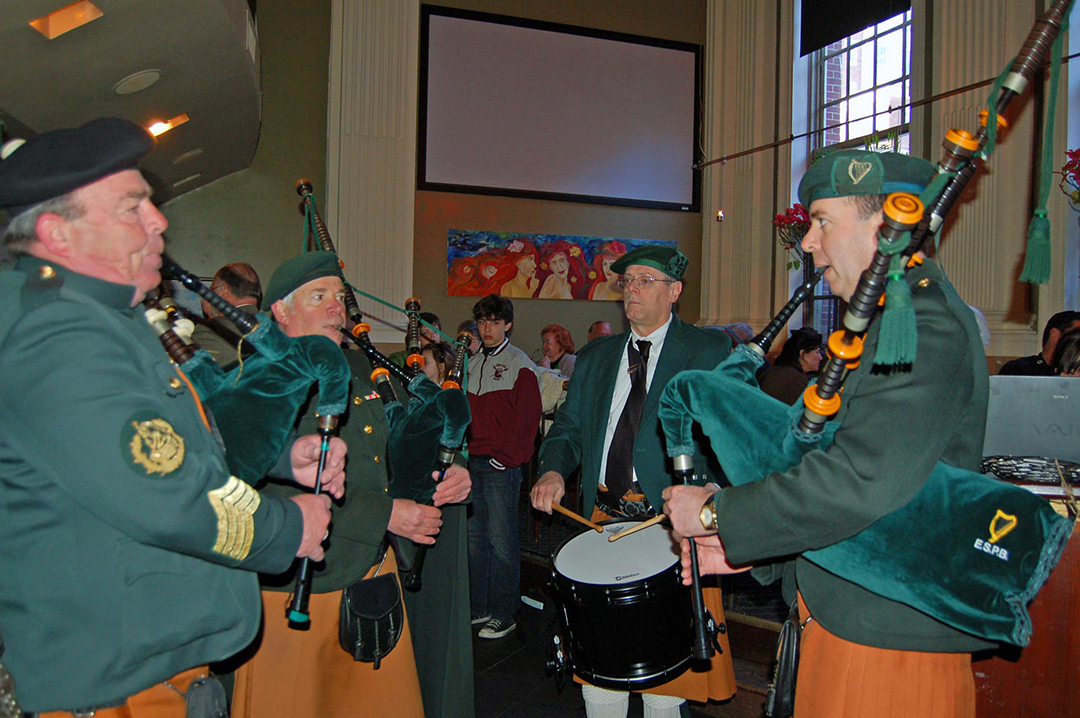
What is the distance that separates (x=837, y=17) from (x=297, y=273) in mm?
6766

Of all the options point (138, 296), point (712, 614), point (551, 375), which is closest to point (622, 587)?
point (712, 614)

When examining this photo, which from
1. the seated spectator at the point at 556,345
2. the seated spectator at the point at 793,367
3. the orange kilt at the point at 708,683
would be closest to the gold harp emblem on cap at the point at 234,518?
the orange kilt at the point at 708,683

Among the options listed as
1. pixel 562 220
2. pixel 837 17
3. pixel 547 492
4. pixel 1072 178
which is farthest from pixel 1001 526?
pixel 837 17

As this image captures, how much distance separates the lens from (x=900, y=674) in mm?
1298

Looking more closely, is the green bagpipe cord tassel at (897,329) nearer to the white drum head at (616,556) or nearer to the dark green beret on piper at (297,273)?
the white drum head at (616,556)

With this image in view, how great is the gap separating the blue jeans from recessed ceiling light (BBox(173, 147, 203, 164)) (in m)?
3.46

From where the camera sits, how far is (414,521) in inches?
85.0

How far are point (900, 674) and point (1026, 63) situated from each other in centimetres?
101

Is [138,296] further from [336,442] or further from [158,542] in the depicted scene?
[336,442]

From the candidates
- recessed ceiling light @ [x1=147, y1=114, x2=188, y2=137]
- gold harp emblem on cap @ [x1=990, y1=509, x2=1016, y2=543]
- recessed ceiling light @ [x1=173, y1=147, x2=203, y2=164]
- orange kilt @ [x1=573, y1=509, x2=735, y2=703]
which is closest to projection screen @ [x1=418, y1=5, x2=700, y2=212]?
recessed ceiling light @ [x1=173, y1=147, x2=203, y2=164]

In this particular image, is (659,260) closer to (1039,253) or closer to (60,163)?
(1039,253)

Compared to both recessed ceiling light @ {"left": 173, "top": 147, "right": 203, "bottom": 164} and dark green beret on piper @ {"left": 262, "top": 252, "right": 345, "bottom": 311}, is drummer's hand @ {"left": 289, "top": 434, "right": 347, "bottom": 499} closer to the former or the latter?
dark green beret on piper @ {"left": 262, "top": 252, "right": 345, "bottom": 311}

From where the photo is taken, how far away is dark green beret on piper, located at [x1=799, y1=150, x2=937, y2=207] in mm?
1272

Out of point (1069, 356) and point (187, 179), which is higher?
point (187, 179)
